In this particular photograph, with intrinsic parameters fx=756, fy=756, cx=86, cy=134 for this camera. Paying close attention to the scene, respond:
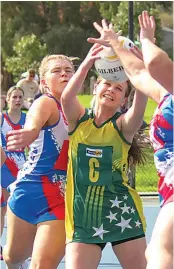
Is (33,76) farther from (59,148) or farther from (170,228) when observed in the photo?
(170,228)

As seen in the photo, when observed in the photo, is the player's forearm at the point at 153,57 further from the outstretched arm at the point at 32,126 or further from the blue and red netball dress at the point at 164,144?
the outstretched arm at the point at 32,126

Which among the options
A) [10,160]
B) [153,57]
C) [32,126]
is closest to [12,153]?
[10,160]

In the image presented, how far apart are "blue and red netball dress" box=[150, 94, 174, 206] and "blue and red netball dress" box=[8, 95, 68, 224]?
4.16 ft

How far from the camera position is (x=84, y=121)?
491cm

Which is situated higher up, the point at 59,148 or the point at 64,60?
the point at 64,60

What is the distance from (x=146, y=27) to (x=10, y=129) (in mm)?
4797

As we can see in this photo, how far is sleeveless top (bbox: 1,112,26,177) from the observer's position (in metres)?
8.42

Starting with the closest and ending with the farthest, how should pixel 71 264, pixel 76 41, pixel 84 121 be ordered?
pixel 71 264 → pixel 84 121 → pixel 76 41

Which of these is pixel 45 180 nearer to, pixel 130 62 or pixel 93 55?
pixel 93 55

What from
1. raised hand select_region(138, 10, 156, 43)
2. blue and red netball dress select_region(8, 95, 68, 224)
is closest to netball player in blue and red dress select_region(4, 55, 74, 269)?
blue and red netball dress select_region(8, 95, 68, 224)

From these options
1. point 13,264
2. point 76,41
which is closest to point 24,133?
point 13,264

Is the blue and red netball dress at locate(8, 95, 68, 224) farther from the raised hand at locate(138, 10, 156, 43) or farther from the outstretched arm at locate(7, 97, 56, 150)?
the raised hand at locate(138, 10, 156, 43)

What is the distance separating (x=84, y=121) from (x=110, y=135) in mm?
Result: 198

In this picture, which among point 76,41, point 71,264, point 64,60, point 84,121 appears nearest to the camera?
point 71,264
